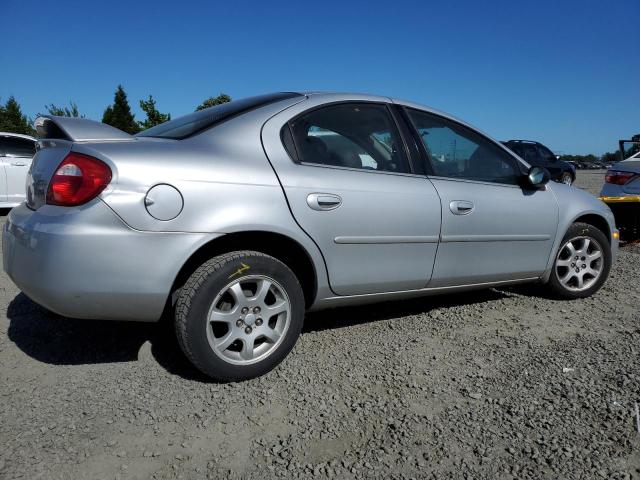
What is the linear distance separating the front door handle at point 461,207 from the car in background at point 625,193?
372 cm

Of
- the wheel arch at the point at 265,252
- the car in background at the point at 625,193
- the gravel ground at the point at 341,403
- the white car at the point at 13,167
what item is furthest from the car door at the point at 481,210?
the white car at the point at 13,167

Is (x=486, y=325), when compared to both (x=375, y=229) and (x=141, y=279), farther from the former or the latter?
(x=141, y=279)

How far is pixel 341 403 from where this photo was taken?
2.34 metres

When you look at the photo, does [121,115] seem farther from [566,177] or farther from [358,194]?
[358,194]

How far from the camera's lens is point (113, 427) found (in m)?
2.12

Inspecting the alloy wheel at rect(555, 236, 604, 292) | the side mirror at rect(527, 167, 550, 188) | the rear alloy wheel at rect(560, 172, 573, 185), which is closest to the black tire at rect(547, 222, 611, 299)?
the alloy wheel at rect(555, 236, 604, 292)

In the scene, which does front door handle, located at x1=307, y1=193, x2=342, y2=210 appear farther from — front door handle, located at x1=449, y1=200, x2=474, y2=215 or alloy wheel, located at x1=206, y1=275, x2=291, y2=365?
front door handle, located at x1=449, y1=200, x2=474, y2=215

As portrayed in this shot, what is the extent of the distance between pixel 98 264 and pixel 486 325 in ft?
8.11

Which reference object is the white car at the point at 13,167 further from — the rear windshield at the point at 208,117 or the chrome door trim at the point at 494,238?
the chrome door trim at the point at 494,238

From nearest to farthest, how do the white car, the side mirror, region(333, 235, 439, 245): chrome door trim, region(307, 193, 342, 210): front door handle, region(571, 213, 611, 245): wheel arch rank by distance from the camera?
region(307, 193, 342, 210): front door handle → region(333, 235, 439, 245): chrome door trim → the side mirror → region(571, 213, 611, 245): wheel arch → the white car

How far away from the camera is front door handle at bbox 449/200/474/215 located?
10.1 feet

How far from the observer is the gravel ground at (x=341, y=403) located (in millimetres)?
1889

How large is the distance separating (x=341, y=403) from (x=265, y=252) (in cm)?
86

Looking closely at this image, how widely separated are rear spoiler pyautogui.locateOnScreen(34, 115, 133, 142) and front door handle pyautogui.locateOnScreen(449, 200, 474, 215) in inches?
74.8
